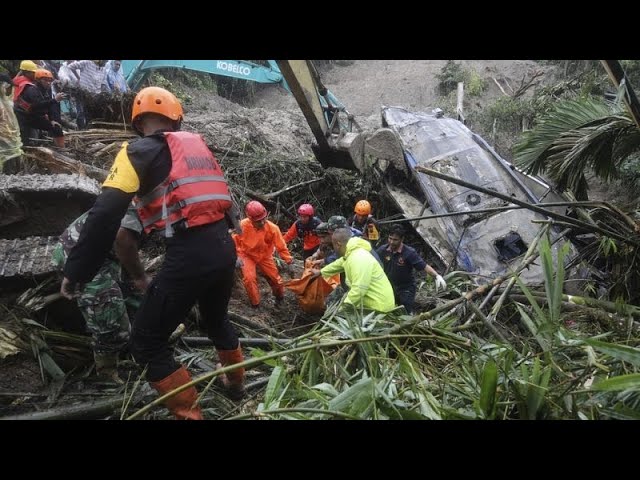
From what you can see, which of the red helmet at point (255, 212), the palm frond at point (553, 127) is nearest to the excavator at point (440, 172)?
the palm frond at point (553, 127)

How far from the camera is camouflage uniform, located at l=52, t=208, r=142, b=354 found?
2.98 metres

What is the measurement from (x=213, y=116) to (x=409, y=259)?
244 inches

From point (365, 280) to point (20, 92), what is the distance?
16.9 feet

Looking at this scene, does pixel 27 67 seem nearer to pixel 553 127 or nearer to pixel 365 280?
pixel 365 280

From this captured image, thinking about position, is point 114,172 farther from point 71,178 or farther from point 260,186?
point 260,186

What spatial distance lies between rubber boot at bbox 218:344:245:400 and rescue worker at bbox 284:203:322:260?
322 centimetres

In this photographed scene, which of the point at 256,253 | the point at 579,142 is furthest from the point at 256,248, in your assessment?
the point at 579,142

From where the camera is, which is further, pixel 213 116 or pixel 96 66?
pixel 213 116

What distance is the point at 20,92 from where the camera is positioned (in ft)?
19.8

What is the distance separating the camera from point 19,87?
240 inches

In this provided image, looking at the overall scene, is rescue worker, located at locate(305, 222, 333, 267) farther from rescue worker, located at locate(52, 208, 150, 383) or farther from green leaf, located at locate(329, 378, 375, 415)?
green leaf, located at locate(329, 378, 375, 415)

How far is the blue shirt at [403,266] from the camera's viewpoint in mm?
5055

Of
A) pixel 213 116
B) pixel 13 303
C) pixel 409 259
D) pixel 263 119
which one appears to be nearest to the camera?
pixel 13 303
